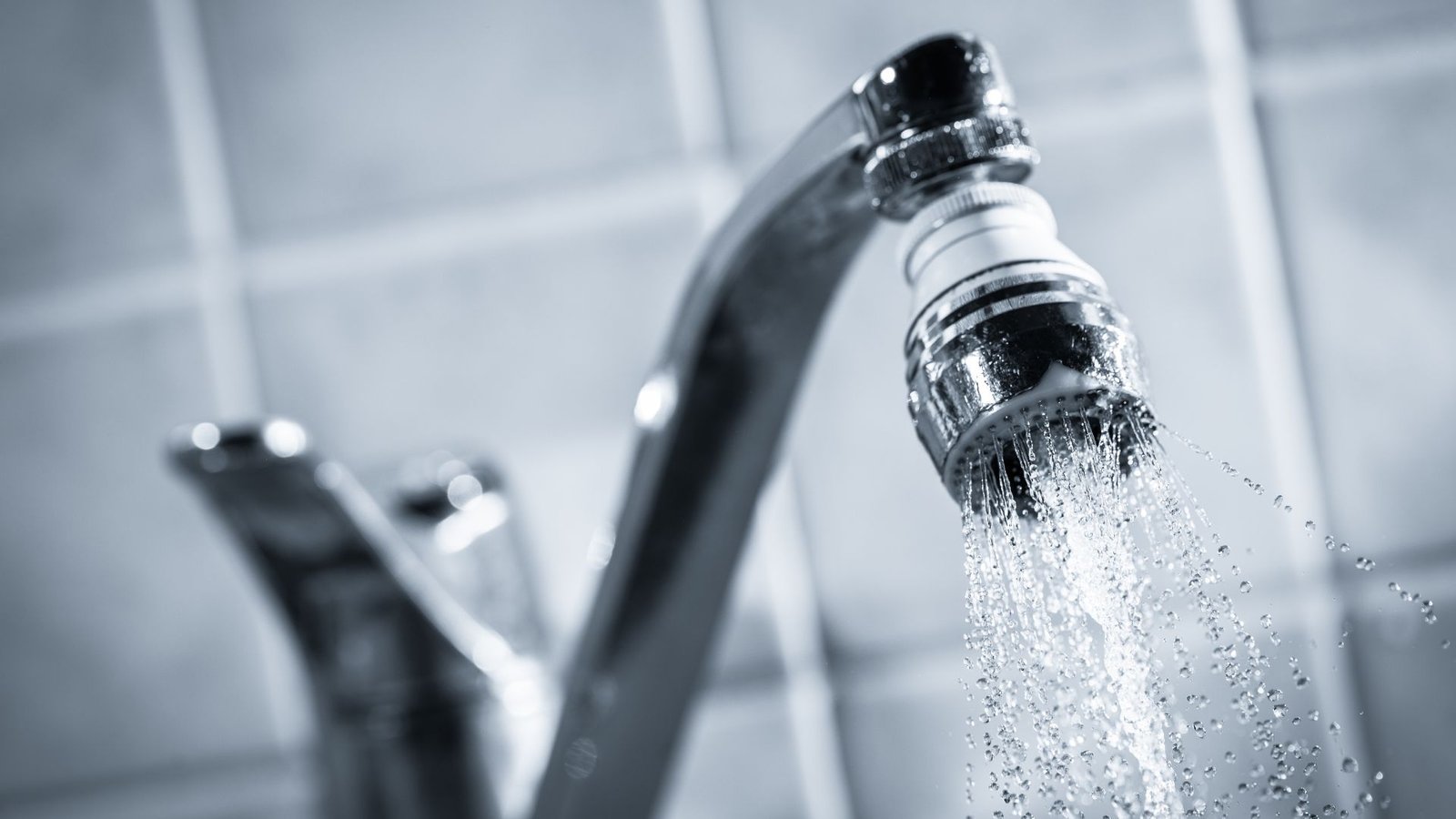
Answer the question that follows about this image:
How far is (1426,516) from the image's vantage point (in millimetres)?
430

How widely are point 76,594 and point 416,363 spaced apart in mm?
157

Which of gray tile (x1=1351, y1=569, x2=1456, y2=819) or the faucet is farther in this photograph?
Answer: gray tile (x1=1351, y1=569, x2=1456, y2=819)

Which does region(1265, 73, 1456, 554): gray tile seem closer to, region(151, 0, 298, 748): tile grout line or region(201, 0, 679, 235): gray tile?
region(201, 0, 679, 235): gray tile

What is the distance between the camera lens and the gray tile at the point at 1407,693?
428mm

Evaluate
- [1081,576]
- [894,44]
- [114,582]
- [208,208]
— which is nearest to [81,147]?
[208,208]

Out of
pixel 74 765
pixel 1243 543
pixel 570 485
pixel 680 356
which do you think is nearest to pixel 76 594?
pixel 74 765

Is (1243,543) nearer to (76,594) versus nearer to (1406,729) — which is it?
(1406,729)

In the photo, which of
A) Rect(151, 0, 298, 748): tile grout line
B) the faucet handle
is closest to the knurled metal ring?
the faucet handle

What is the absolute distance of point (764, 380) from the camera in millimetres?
277

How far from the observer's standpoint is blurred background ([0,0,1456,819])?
43 centimetres

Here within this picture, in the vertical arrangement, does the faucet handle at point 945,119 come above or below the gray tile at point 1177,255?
below

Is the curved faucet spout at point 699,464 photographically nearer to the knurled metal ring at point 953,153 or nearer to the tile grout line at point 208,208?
the knurled metal ring at point 953,153

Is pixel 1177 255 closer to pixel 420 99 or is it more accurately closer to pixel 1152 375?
pixel 1152 375

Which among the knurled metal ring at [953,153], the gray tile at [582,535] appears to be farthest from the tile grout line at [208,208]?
the knurled metal ring at [953,153]
